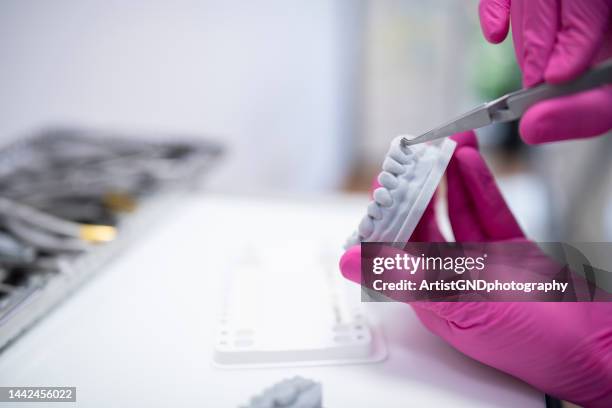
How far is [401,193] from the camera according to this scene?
0.55 meters

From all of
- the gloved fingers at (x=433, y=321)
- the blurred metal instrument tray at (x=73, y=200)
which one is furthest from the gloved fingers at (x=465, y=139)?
the blurred metal instrument tray at (x=73, y=200)

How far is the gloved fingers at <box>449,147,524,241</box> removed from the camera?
25.6 inches

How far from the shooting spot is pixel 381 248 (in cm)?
54

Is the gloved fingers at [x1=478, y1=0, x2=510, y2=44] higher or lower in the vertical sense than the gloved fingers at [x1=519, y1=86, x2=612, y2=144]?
higher

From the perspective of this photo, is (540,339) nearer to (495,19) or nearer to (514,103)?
(514,103)

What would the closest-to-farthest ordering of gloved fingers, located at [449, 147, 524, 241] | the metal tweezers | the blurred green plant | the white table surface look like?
the metal tweezers → the white table surface → gloved fingers, located at [449, 147, 524, 241] → the blurred green plant

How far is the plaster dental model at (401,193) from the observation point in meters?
0.54

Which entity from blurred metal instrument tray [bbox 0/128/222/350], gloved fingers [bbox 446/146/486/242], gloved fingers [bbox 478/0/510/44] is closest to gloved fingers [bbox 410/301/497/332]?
gloved fingers [bbox 446/146/486/242]

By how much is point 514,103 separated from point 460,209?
0.21 m

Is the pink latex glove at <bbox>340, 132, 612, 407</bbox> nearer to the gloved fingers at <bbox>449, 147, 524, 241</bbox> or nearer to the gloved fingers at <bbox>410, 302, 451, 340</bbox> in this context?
the gloved fingers at <bbox>410, 302, 451, 340</bbox>

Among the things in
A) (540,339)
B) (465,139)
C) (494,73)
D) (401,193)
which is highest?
(494,73)

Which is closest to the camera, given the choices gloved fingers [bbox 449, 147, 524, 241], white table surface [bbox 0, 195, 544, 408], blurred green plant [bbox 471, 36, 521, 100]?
white table surface [bbox 0, 195, 544, 408]

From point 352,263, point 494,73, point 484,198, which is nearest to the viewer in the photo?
point 352,263

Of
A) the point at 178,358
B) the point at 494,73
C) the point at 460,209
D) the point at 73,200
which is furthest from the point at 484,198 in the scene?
the point at 494,73
